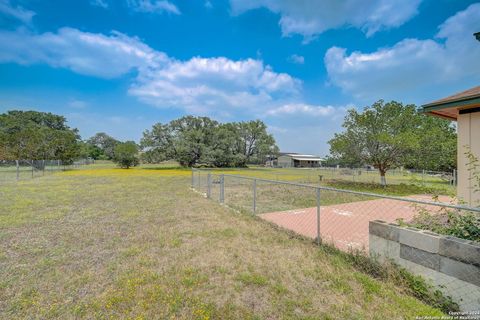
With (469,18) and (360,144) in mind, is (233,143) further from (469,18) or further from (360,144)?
(469,18)

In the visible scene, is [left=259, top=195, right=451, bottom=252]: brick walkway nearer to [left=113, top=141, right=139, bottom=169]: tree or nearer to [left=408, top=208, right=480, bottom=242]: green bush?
[left=408, top=208, right=480, bottom=242]: green bush

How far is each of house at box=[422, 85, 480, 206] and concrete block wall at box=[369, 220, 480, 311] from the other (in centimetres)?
247

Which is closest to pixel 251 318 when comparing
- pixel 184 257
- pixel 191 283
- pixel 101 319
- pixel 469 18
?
pixel 191 283

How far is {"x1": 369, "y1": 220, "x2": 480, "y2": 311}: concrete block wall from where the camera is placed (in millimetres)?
2484

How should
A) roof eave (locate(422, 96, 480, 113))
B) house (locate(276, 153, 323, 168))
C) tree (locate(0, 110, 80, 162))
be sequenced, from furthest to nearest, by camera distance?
house (locate(276, 153, 323, 168)), tree (locate(0, 110, 80, 162)), roof eave (locate(422, 96, 480, 113))

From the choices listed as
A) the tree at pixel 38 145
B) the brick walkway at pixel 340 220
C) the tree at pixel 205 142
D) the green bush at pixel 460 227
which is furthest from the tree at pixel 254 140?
the green bush at pixel 460 227

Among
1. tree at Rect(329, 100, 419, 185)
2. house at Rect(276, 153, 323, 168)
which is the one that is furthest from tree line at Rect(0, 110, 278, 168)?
tree at Rect(329, 100, 419, 185)

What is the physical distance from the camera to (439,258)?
2738 millimetres

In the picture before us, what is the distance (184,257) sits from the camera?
4051mm

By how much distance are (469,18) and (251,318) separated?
30.2 ft

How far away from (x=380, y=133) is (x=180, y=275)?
1531 centimetres

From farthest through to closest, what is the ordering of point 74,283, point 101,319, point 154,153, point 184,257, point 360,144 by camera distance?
point 154,153
point 360,144
point 184,257
point 74,283
point 101,319

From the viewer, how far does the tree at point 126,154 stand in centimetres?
3566

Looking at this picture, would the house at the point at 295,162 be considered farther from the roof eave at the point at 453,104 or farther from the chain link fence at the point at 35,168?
the roof eave at the point at 453,104
